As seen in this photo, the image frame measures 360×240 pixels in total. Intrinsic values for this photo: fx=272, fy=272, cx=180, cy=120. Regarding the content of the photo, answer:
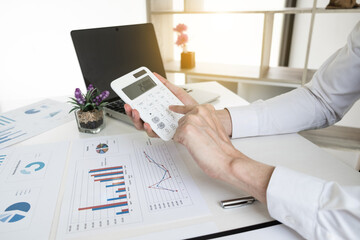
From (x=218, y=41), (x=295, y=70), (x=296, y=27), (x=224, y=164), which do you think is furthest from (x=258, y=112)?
(x=296, y=27)

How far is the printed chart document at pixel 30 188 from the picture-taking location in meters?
0.45

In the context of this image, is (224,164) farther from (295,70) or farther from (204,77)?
(295,70)

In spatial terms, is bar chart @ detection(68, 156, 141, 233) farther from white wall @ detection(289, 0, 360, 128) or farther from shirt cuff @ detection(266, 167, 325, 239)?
white wall @ detection(289, 0, 360, 128)

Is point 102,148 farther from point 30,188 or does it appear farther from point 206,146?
point 206,146

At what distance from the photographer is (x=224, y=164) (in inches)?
20.2

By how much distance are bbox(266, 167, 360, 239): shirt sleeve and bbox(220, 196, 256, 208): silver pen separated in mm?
48

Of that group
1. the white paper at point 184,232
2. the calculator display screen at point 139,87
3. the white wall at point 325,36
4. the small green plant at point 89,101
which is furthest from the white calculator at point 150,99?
the white wall at point 325,36

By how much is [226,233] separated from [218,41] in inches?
76.6

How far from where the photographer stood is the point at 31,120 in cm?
88

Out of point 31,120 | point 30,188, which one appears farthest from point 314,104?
point 31,120

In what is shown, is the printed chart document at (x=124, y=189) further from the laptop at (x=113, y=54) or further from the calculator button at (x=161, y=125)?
the laptop at (x=113, y=54)

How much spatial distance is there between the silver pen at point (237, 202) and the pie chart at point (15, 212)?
35 cm

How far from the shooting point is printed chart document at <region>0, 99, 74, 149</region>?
774mm

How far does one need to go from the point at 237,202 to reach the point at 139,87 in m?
0.37
